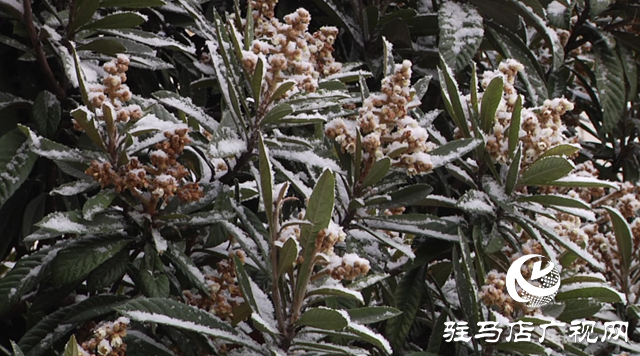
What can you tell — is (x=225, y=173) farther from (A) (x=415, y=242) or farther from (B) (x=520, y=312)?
(B) (x=520, y=312)

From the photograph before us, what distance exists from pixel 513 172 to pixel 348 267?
0.38 m

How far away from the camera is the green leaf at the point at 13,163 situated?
114 centimetres

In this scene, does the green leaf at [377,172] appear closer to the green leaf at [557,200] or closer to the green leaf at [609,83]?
the green leaf at [557,200]

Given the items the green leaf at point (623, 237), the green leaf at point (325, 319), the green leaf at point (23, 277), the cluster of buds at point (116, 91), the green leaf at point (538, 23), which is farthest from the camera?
the green leaf at point (538, 23)

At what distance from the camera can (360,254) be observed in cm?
117

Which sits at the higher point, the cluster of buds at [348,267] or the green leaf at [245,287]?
the cluster of buds at [348,267]

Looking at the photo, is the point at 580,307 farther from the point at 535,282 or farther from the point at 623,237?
the point at 623,237

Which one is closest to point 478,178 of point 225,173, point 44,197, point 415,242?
point 415,242

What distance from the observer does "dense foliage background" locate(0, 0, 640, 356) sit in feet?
3.23

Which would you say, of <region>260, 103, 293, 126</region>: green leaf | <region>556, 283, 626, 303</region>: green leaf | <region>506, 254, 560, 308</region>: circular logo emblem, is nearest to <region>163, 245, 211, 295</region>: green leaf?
<region>260, 103, 293, 126</region>: green leaf

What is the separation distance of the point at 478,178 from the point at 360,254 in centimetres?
25

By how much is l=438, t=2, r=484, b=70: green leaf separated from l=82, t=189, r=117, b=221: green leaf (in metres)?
0.74

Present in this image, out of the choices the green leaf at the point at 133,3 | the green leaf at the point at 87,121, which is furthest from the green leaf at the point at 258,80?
the green leaf at the point at 133,3

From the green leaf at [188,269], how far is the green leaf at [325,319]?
0.18 meters
